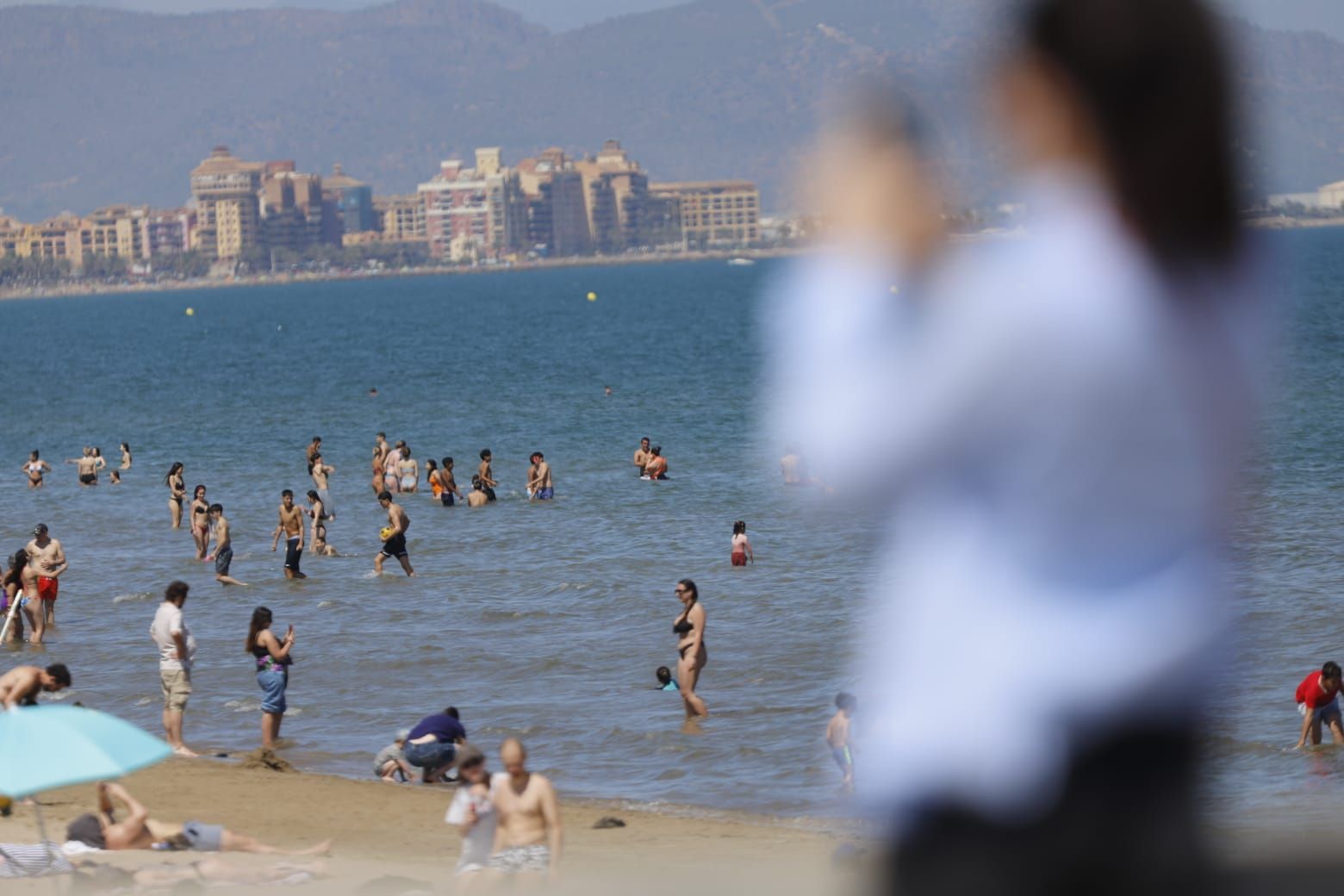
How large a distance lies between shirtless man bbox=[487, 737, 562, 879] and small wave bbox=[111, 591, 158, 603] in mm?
17192

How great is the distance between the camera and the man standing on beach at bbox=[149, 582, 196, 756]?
619 inches

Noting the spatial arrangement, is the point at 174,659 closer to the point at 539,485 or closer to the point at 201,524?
the point at 201,524

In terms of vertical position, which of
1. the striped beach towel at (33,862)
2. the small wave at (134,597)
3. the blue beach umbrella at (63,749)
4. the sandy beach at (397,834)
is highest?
the blue beach umbrella at (63,749)

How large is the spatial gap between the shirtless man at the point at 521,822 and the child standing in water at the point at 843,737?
405 centimetres

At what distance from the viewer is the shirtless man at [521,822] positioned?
9664mm

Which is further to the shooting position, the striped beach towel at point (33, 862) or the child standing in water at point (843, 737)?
the child standing in water at point (843, 737)

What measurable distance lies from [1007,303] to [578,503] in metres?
34.6

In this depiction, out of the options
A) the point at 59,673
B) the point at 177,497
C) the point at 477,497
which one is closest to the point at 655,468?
the point at 477,497

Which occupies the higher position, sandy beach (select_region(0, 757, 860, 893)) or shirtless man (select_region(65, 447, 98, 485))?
shirtless man (select_region(65, 447, 98, 485))

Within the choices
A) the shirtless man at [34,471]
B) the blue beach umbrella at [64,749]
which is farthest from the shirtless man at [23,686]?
the shirtless man at [34,471]

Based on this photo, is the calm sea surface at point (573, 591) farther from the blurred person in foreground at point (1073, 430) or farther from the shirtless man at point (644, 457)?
the shirtless man at point (644, 457)

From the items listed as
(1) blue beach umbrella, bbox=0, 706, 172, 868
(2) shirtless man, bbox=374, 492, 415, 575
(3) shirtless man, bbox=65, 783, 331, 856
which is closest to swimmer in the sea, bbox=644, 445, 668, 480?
(2) shirtless man, bbox=374, 492, 415, 575

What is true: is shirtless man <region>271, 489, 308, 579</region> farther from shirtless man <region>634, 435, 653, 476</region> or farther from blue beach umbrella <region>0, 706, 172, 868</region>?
blue beach umbrella <region>0, 706, 172, 868</region>

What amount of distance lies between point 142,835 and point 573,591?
561 inches
